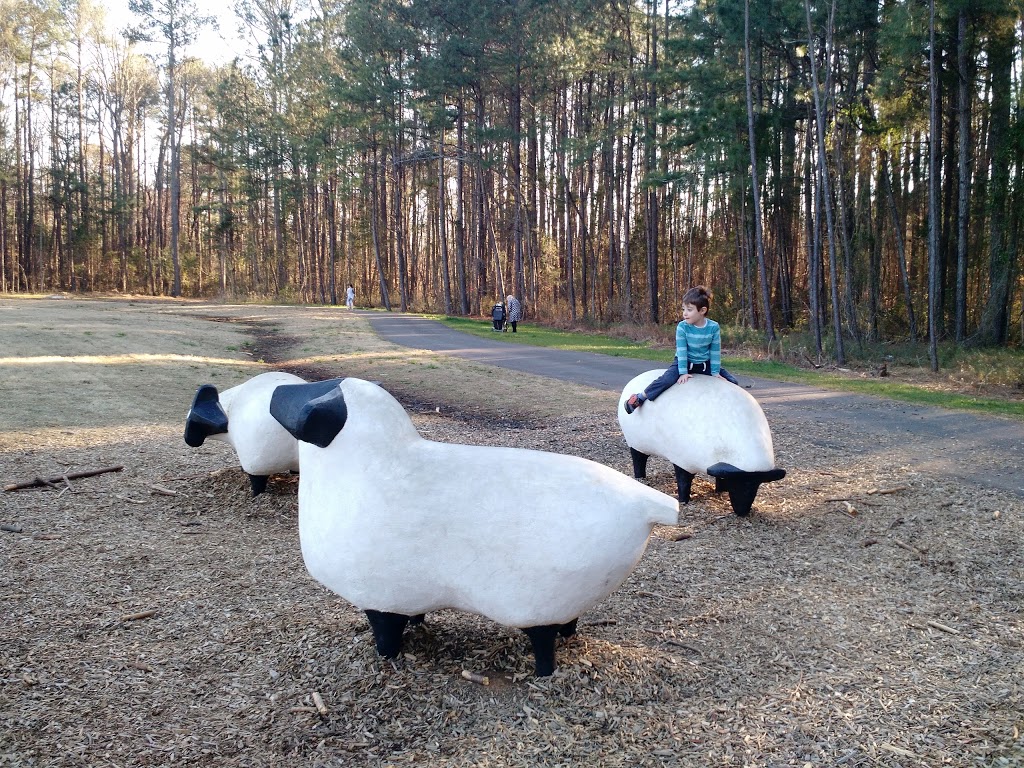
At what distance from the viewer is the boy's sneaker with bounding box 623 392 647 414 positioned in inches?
245

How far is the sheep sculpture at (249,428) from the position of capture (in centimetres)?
586

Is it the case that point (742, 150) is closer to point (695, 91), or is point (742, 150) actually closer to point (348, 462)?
point (695, 91)

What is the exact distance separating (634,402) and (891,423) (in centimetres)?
536

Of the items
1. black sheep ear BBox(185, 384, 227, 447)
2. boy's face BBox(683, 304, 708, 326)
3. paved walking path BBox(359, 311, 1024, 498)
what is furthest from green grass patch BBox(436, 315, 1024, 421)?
black sheep ear BBox(185, 384, 227, 447)

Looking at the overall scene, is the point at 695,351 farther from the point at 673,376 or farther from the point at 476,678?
the point at 476,678

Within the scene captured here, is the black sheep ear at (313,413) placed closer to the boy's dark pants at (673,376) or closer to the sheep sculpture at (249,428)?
the sheep sculpture at (249,428)

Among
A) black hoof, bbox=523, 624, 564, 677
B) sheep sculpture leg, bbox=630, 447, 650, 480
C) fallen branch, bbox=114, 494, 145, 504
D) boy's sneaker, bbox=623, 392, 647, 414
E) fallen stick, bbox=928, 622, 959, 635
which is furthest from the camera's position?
sheep sculpture leg, bbox=630, 447, 650, 480

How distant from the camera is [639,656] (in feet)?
11.5

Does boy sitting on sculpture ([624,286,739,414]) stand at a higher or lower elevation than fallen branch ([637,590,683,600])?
higher

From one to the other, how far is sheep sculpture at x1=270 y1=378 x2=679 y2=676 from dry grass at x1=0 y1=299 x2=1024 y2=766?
397 mm

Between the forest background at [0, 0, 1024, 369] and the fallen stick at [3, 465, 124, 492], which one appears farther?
the forest background at [0, 0, 1024, 369]

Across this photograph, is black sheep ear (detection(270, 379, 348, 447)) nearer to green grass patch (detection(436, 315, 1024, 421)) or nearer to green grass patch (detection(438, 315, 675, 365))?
green grass patch (detection(436, 315, 1024, 421))

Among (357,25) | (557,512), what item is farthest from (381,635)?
(357,25)

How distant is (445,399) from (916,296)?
17556 mm
